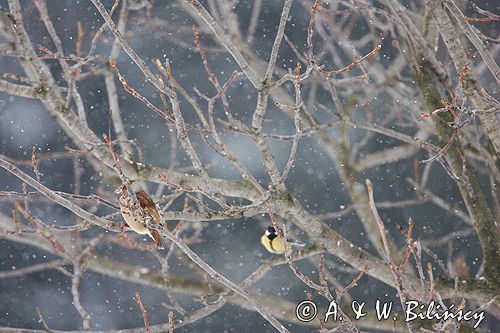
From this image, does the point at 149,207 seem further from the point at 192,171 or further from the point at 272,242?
the point at 192,171

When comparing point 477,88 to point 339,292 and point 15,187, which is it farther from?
point 15,187

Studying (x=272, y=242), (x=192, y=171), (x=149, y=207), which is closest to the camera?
(x=149, y=207)

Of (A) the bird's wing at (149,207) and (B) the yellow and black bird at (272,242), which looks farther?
(B) the yellow and black bird at (272,242)

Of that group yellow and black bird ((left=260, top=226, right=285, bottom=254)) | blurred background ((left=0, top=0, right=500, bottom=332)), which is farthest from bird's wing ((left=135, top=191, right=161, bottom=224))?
blurred background ((left=0, top=0, right=500, bottom=332))

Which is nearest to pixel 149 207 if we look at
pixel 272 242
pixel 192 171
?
pixel 272 242

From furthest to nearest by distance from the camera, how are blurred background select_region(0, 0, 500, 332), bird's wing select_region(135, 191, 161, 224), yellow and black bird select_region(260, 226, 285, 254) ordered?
blurred background select_region(0, 0, 500, 332)
yellow and black bird select_region(260, 226, 285, 254)
bird's wing select_region(135, 191, 161, 224)

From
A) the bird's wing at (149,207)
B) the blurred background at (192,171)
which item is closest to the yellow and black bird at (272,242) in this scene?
the bird's wing at (149,207)

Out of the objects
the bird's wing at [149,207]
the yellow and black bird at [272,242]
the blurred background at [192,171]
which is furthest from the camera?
the blurred background at [192,171]

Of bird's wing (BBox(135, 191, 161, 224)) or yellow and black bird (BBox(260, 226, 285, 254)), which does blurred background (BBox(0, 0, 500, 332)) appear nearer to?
yellow and black bird (BBox(260, 226, 285, 254))

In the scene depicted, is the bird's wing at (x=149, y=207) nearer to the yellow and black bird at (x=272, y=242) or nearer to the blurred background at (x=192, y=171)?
the yellow and black bird at (x=272, y=242)

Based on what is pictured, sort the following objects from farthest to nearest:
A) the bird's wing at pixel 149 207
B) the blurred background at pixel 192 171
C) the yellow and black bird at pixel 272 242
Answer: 1. the blurred background at pixel 192 171
2. the yellow and black bird at pixel 272 242
3. the bird's wing at pixel 149 207

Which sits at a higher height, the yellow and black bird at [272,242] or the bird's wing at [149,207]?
the bird's wing at [149,207]

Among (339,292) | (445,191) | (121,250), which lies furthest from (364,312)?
(121,250)
